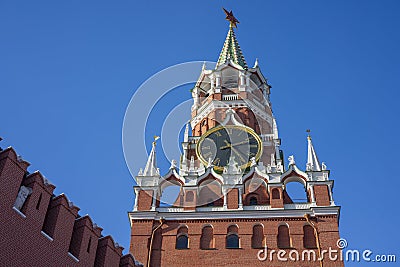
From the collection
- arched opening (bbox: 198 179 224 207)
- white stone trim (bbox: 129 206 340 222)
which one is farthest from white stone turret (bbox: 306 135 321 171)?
arched opening (bbox: 198 179 224 207)

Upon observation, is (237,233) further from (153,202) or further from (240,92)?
(240,92)

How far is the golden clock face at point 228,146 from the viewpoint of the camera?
3978cm

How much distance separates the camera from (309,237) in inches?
1283

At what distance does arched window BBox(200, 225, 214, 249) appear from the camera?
107 ft

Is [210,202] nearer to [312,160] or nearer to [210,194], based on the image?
[210,194]

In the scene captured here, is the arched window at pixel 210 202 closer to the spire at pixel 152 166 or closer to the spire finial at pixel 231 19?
the spire at pixel 152 166

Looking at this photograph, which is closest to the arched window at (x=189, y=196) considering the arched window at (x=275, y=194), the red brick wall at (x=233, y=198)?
the red brick wall at (x=233, y=198)

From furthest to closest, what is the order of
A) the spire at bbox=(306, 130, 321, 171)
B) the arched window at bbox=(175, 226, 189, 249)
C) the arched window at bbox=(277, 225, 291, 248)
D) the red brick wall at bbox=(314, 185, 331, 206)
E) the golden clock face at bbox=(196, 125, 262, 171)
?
the golden clock face at bbox=(196, 125, 262, 171) → the spire at bbox=(306, 130, 321, 171) → the red brick wall at bbox=(314, 185, 331, 206) → the arched window at bbox=(175, 226, 189, 249) → the arched window at bbox=(277, 225, 291, 248)

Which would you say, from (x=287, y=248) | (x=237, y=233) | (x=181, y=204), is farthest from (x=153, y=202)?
(x=287, y=248)

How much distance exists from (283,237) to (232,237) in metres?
2.80

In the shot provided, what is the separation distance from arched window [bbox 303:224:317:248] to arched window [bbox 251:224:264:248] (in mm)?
2309

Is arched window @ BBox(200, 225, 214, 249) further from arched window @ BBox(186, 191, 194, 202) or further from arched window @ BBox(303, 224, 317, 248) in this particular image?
arched window @ BBox(303, 224, 317, 248)

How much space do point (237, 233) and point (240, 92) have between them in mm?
17181

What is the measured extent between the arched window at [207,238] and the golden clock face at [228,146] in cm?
611
